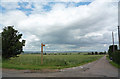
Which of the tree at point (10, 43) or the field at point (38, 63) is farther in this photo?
the tree at point (10, 43)

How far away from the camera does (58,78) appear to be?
6.46m

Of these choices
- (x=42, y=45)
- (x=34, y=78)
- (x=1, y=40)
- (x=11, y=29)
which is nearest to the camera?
(x=34, y=78)

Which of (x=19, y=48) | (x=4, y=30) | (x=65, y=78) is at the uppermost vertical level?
(x=4, y=30)

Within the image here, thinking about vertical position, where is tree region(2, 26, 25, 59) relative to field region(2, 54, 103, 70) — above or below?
above

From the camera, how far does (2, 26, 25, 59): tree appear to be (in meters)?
15.0

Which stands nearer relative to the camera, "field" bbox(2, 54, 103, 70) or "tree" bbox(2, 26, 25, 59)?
"field" bbox(2, 54, 103, 70)

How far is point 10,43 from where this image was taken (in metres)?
15.5

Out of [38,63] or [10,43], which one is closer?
[38,63]

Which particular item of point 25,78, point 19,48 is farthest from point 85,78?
point 19,48

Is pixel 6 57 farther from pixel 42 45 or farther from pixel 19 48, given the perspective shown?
pixel 42 45

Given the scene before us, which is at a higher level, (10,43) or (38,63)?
(10,43)

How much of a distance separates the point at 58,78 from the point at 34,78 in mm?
1637

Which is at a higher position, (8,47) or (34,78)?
(8,47)

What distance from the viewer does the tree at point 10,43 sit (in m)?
15.0
